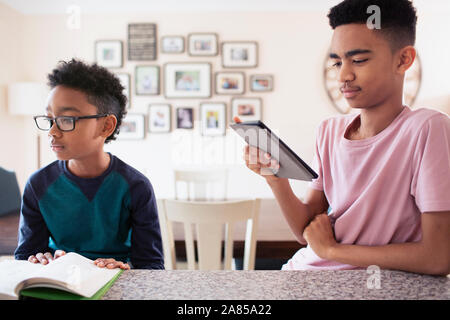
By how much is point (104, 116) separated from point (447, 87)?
3.78 metres

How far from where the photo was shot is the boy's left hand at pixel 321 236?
2.50 ft

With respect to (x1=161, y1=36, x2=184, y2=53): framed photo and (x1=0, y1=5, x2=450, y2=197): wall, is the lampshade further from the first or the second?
(x1=161, y1=36, x2=184, y2=53): framed photo

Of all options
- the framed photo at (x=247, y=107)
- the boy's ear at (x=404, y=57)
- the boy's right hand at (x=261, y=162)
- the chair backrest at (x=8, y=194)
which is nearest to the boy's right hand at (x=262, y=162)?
the boy's right hand at (x=261, y=162)

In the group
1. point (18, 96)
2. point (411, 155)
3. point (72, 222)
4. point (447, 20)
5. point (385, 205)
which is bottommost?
point (72, 222)

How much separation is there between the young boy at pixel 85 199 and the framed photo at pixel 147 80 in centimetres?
262

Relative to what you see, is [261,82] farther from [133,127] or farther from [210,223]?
[210,223]

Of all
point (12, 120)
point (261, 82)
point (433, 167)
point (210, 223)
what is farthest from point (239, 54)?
point (433, 167)

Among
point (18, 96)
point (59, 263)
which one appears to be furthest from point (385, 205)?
point (18, 96)

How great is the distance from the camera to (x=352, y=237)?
77cm

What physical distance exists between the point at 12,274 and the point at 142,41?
132 inches

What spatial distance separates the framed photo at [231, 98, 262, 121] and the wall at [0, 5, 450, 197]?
95mm

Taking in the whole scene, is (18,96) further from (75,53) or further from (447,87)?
(447,87)

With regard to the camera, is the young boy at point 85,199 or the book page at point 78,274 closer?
the book page at point 78,274

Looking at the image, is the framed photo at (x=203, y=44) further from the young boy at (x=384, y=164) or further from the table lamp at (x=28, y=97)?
the young boy at (x=384, y=164)
